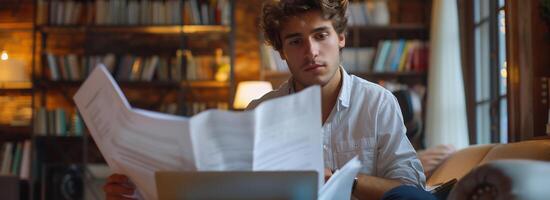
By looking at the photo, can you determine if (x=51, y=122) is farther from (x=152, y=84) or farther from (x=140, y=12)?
(x=140, y=12)

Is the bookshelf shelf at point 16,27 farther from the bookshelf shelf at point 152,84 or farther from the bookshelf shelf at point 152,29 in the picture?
the bookshelf shelf at point 152,84

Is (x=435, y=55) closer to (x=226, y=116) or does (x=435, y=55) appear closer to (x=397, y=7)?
(x=397, y=7)

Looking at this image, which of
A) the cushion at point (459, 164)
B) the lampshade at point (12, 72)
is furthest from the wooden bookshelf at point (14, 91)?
the cushion at point (459, 164)

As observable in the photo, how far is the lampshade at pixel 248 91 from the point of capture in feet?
22.0

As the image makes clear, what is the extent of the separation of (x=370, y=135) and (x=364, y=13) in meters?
5.16

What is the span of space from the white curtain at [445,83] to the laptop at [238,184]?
476 centimetres

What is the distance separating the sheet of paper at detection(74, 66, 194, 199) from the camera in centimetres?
146

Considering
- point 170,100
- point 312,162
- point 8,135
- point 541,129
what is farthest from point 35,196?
point 312,162

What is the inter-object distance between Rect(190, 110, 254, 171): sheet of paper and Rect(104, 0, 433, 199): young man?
59cm

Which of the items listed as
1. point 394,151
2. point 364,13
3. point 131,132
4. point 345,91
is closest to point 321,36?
point 345,91

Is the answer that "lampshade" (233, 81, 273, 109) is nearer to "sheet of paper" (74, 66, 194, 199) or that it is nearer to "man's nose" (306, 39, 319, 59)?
"man's nose" (306, 39, 319, 59)

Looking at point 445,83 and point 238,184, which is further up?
point 238,184

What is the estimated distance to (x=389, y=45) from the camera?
23.2ft

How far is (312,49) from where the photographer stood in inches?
81.7
